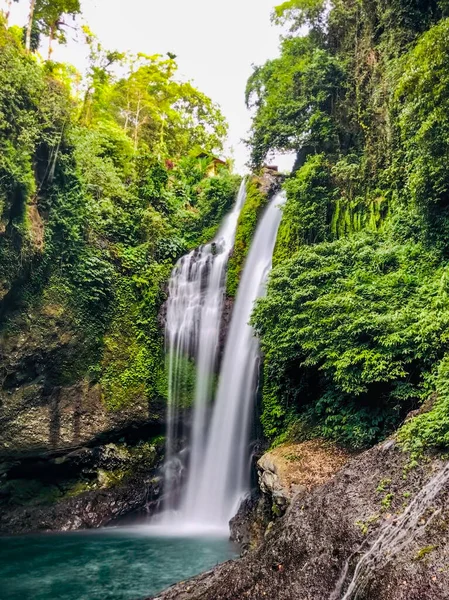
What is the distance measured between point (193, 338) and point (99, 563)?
21.6 ft

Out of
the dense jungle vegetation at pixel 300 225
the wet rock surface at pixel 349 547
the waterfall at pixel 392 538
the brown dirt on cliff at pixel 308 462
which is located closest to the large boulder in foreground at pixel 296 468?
the brown dirt on cliff at pixel 308 462

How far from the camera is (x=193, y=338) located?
13406mm

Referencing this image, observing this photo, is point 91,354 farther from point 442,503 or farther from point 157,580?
point 442,503

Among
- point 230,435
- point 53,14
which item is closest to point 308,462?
point 230,435

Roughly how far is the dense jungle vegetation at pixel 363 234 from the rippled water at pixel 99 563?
117 inches

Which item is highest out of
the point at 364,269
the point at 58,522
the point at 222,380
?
the point at 364,269

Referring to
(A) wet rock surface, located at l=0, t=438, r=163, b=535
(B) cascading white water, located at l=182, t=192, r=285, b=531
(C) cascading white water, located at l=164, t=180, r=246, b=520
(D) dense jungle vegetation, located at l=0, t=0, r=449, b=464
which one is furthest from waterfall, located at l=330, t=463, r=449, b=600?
(A) wet rock surface, located at l=0, t=438, r=163, b=535

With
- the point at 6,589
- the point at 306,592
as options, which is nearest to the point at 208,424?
the point at 6,589

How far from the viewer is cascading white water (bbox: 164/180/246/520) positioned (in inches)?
483

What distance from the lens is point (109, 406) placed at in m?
12.3

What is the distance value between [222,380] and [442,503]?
27.6 feet

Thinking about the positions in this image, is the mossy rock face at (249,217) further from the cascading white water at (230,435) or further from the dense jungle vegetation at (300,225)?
the cascading white water at (230,435)

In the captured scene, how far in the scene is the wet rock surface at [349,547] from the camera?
3.75 metres

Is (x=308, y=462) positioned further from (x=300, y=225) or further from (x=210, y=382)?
(x=300, y=225)
